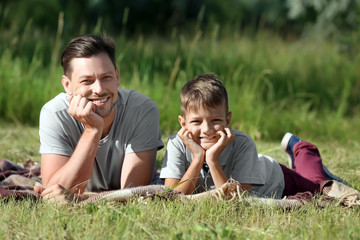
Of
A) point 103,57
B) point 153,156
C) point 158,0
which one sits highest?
point 158,0

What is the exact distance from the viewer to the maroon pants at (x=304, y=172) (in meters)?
3.82

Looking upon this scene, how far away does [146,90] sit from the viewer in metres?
6.70

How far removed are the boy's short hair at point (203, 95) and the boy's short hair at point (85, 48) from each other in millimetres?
613

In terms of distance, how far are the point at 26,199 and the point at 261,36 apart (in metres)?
7.36

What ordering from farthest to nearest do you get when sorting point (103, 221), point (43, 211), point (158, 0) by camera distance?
point (158, 0) < point (43, 211) < point (103, 221)

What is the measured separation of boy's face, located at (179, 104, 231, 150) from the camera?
3.33 meters

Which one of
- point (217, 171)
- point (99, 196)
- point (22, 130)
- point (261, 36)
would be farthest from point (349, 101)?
point (99, 196)

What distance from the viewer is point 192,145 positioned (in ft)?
10.8

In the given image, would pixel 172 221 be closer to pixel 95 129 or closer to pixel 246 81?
pixel 95 129

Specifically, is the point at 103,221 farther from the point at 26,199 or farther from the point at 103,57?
the point at 103,57

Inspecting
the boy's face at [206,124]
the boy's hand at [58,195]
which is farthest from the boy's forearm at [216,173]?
the boy's hand at [58,195]

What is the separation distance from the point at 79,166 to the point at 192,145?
29.1 inches

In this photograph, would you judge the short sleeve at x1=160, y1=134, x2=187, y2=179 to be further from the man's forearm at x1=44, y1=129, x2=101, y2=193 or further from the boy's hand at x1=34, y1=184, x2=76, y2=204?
the boy's hand at x1=34, y1=184, x2=76, y2=204

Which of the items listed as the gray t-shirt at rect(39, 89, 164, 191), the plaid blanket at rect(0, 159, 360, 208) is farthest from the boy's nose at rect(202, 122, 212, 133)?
the gray t-shirt at rect(39, 89, 164, 191)
